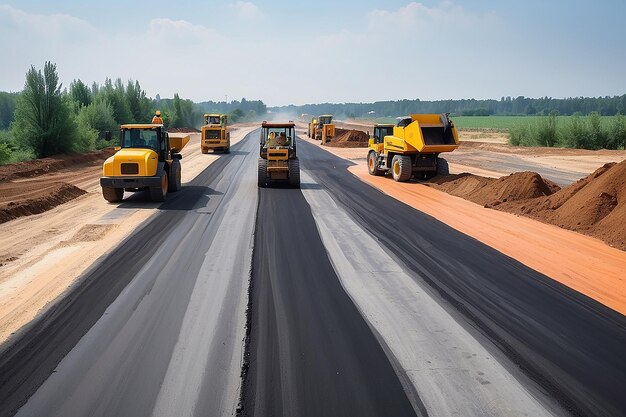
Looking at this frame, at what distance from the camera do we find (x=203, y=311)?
7.02 metres

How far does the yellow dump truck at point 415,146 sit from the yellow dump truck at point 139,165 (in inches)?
384

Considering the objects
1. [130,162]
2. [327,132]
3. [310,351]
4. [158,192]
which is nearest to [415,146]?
[158,192]

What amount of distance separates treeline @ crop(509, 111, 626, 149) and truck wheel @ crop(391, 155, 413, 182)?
89.0 feet

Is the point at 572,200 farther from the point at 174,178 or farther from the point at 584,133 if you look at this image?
the point at 584,133

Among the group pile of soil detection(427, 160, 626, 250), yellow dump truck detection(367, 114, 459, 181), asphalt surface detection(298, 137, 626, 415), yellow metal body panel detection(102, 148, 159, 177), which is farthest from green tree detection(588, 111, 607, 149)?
yellow metal body panel detection(102, 148, 159, 177)

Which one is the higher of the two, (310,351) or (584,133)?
(584,133)

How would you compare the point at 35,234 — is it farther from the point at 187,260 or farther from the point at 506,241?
the point at 506,241

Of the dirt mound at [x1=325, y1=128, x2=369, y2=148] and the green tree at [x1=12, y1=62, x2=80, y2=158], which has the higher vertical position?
the green tree at [x1=12, y1=62, x2=80, y2=158]

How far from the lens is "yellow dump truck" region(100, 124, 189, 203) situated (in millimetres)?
14930

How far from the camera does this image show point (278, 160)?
1878cm

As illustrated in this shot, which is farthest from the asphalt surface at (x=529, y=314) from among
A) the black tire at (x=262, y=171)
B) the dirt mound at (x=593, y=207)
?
the black tire at (x=262, y=171)

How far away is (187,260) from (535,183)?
12.3 meters

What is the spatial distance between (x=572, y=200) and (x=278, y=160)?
1004cm

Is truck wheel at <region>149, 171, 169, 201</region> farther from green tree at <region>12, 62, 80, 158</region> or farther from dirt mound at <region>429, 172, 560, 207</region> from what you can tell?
green tree at <region>12, 62, 80, 158</region>
